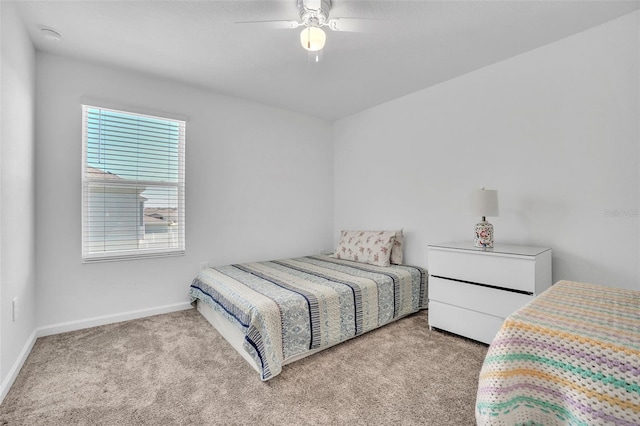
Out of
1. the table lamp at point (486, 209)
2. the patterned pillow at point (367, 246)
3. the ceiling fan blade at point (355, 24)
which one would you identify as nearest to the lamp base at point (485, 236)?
the table lamp at point (486, 209)

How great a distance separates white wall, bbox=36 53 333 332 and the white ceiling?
248mm

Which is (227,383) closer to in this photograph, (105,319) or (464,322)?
(105,319)

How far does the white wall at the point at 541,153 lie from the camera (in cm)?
201

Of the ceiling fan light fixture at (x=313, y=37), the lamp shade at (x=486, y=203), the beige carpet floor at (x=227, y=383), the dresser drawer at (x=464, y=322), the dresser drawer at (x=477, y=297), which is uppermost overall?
the ceiling fan light fixture at (x=313, y=37)

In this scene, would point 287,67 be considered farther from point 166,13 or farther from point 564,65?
point 564,65

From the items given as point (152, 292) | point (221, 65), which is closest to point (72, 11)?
point (221, 65)

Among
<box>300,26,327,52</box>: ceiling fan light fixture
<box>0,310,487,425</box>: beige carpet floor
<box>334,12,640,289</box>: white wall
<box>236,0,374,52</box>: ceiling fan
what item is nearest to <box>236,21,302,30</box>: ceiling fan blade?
<box>236,0,374,52</box>: ceiling fan

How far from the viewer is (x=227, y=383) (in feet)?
5.78

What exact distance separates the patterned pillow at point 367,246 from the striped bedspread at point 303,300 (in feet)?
0.38

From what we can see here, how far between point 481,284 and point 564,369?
144 cm

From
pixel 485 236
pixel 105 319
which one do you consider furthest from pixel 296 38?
pixel 105 319

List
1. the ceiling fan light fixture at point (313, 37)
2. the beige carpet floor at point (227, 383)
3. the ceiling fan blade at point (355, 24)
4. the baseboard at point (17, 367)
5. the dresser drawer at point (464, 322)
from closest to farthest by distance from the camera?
the beige carpet floor at point (227, 383) < the baseboard at point (17, 367) < the ceiling fan light fixture at point (313, 37) < the ceiling fan blade at point (355, 24) < the dresser drawer at point (464, 322)

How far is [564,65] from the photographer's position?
223 centimetres

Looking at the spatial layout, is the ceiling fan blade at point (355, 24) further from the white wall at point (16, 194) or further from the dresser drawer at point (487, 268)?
the white wall at point (16, 194)
